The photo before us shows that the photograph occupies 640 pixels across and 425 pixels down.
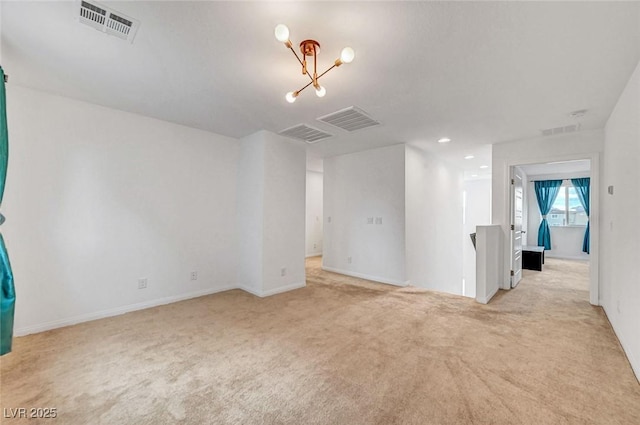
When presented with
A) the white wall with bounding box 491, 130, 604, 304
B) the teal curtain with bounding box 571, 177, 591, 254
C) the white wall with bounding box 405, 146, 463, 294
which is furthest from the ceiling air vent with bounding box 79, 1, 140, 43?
the teal curtain with bounding box 571, 177, 591, 254

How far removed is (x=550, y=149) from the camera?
407cm

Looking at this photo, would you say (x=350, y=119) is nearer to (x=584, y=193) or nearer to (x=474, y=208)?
(x=474, y=208)

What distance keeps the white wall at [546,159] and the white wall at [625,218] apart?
359 mm

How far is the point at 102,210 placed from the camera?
317cm

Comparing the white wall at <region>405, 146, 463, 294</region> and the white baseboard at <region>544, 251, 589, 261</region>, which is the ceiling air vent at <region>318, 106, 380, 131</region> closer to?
the white wall at <region>405, 146, 463, 294</region>

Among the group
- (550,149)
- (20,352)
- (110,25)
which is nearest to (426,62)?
(110,25)

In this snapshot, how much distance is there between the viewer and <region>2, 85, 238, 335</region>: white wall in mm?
2727

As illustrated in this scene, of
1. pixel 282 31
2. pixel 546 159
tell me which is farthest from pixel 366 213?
pixel 282 31

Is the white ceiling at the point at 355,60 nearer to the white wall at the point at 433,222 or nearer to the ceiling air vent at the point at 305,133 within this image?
the ceiling air vent at the point at 305,133

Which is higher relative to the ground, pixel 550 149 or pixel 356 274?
pixel 550 149

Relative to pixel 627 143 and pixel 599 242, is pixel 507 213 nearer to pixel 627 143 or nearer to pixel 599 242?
pixel 599 242

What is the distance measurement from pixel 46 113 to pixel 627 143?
5.92 m

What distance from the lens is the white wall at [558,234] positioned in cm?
775

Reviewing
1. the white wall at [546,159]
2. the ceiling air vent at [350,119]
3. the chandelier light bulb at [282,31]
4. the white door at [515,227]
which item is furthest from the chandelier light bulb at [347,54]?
the white door at [515,227]
